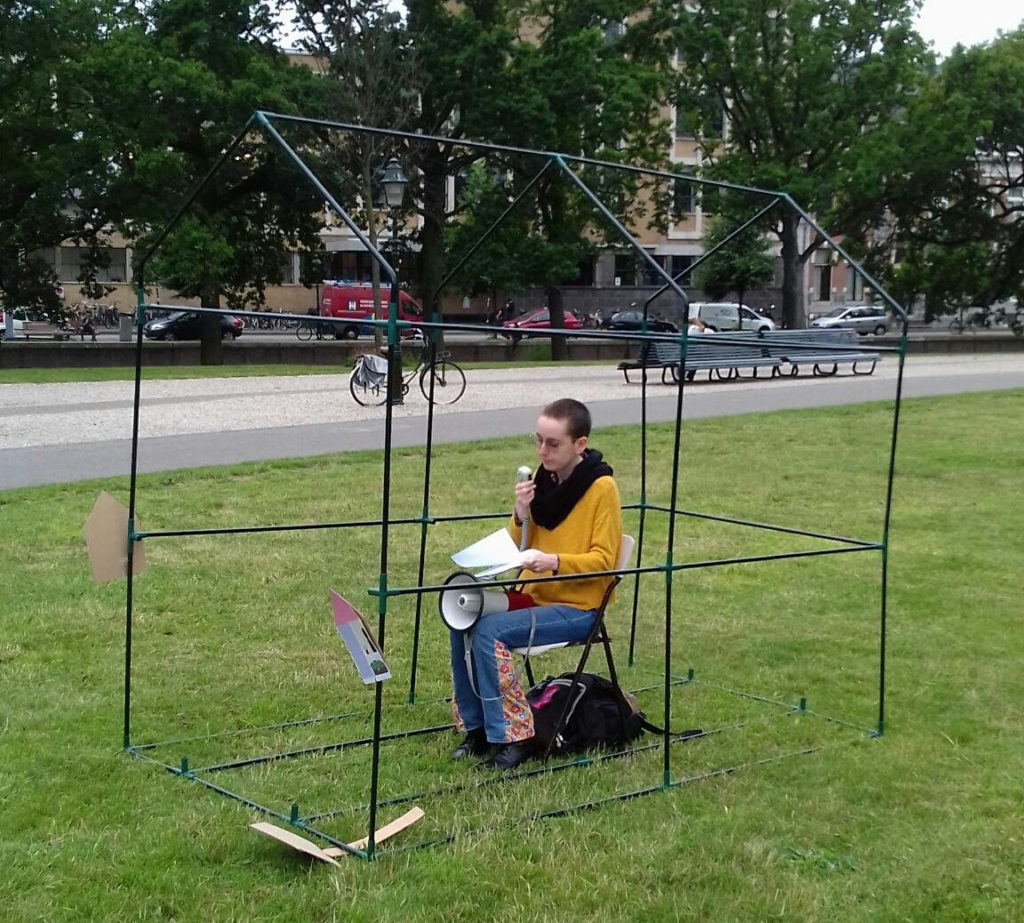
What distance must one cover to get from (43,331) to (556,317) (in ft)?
58.7

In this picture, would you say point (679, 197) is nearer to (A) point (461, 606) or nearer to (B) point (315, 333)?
(B) point (315, 333)

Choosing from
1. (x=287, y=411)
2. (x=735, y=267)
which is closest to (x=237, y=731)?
(x=287, y=411)

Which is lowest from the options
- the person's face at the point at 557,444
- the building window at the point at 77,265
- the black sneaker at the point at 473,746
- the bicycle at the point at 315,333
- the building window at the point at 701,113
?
the black sneaker at the point at 473,746

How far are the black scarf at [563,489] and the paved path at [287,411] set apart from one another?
6976mm

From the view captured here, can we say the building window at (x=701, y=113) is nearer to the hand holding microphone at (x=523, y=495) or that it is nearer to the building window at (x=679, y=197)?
the building window at (x=679, y=197)

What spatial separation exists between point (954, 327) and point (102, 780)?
44739 millimetres

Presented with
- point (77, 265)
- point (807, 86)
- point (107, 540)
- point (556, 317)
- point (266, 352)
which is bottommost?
point (266, 352)

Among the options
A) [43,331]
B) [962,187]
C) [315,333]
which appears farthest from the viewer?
[43,331]

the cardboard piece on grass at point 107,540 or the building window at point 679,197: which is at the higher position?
the building window at point 679,197

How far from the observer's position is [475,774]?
4.27 meters

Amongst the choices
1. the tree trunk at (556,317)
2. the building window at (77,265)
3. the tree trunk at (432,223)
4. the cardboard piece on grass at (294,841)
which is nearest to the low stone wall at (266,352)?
the tree trunk at (556,317)

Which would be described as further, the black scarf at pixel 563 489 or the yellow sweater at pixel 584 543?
the black scarf at pixel 563 489

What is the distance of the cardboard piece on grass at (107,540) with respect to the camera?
167 inches

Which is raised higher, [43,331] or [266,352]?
[266,352]
